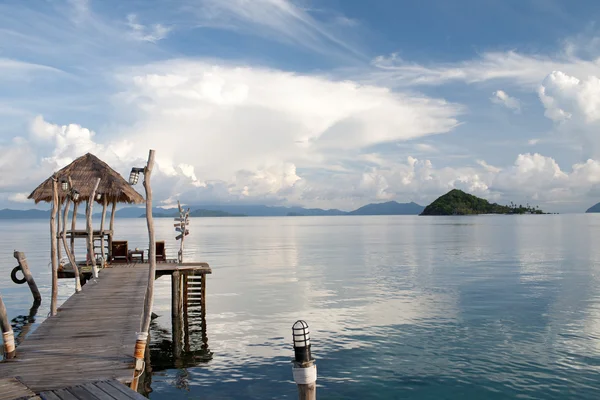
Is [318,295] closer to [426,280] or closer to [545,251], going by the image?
[426,280]

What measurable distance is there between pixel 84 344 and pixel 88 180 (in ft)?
50.5

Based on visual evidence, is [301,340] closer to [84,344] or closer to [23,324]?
[84,344]

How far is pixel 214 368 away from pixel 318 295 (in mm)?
15102

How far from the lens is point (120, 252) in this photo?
2906cm

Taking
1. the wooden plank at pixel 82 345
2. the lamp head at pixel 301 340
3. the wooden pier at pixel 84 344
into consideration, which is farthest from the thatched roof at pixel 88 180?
the lamp head at pixel 301 340

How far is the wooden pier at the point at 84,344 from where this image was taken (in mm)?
10172

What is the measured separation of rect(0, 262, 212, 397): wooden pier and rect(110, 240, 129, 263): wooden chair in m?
9.14

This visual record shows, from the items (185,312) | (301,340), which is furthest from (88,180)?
(301,340)

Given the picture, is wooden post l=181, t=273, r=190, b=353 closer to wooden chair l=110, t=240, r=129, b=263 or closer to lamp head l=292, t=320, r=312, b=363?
wooden chair l=110, t=240, r=129, b=263

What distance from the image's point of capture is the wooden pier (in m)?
10.2

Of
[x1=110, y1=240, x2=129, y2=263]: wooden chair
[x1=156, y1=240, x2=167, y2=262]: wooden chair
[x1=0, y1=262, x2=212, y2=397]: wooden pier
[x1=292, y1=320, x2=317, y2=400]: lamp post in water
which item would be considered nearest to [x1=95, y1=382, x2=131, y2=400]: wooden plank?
[x1=0, y1=262, x2=212, y2=397]: wooden pier

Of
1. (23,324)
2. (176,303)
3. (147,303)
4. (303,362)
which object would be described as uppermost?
(147,303)

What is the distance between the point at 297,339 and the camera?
8820 millimetres

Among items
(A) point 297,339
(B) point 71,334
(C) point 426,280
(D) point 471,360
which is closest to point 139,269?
(B) point 71,334
